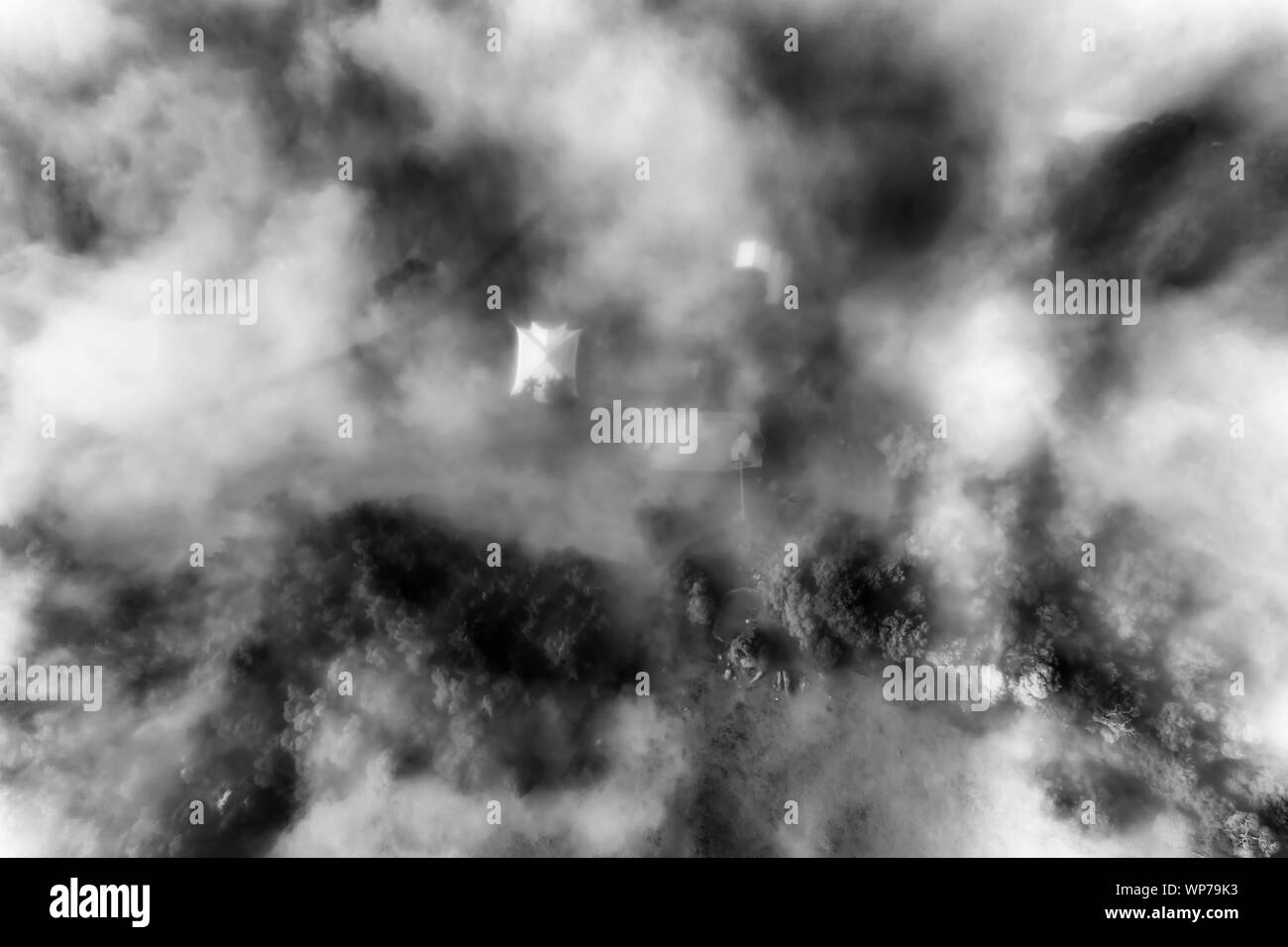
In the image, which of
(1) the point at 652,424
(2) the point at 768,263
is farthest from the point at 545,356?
(2) the point at 768,263

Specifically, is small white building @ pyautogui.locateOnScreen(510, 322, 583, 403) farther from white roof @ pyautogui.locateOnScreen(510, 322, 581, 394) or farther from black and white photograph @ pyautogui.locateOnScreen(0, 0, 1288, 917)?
black and white photograph @ pyautogui.locateOnScreen(0, 0, 1288, 917)

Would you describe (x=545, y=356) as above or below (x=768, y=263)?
below

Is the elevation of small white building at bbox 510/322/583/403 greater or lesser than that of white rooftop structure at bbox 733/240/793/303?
lesser

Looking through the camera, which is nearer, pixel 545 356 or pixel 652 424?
pixel 545 356

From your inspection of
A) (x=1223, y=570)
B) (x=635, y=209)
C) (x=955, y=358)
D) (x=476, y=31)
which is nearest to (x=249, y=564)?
(x=635, y=209)

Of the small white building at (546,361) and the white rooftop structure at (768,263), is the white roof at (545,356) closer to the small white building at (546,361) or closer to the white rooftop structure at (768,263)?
the small white building at (546,361)

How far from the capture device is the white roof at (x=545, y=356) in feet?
56.4

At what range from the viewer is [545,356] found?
56.3 ft

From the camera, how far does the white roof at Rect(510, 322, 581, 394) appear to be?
17188mm

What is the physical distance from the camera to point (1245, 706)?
14438 mm

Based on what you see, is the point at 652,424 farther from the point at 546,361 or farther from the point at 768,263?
the point at 768,263

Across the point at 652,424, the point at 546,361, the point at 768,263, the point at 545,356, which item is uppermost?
the point at 768,263

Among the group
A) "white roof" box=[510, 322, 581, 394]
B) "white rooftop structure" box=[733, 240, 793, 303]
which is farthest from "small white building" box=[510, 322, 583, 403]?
"white rooftop structure" box=[733, 240, 793, 303]
